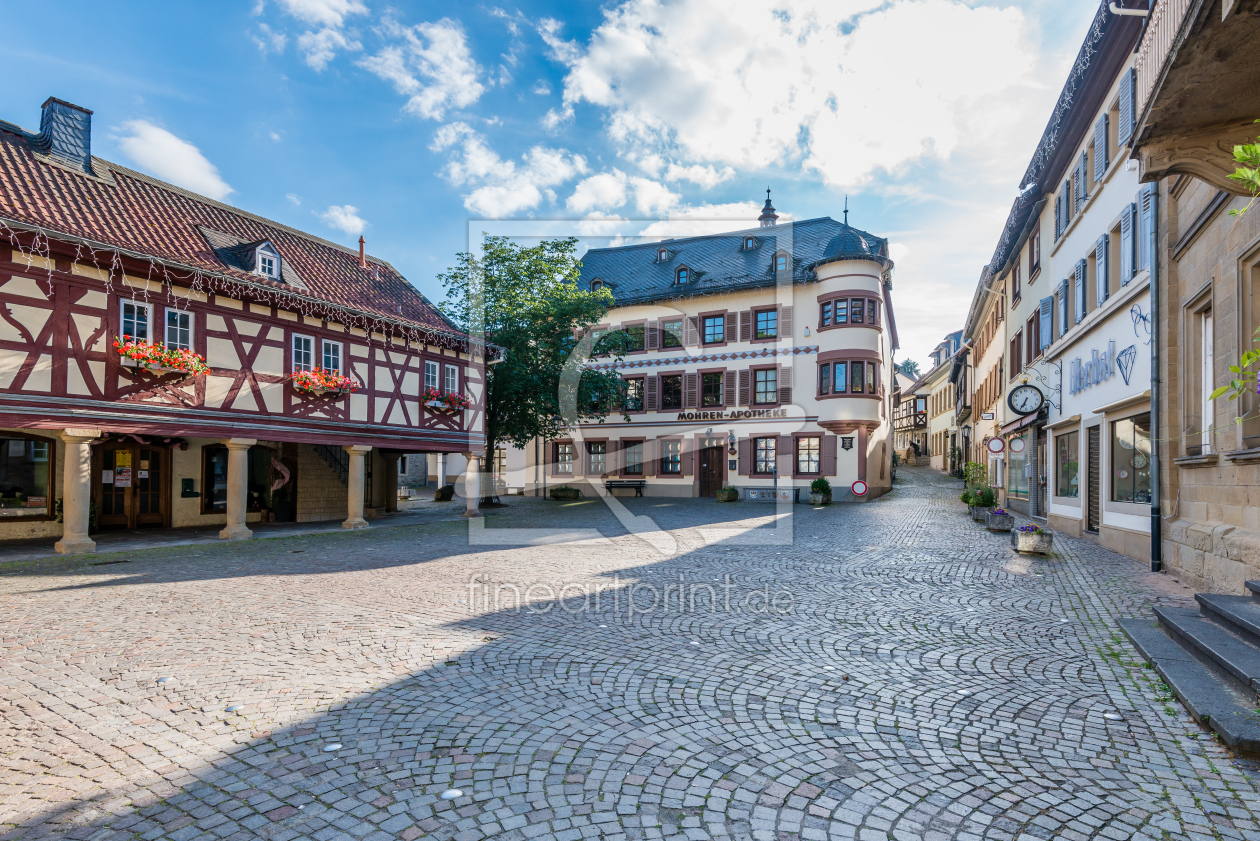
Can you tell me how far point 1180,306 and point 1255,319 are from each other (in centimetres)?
247

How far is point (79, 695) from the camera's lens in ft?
15.5

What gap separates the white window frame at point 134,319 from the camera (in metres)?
13.0

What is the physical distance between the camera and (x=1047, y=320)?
17203mm

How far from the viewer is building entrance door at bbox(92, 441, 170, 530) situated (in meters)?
15.7

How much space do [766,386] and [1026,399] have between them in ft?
39.2

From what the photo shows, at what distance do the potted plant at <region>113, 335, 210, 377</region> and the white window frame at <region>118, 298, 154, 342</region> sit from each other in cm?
22

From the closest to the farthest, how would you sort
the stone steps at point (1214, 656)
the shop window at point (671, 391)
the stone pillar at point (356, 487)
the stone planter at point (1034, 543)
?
the stone steps at point (1214, 656), the stone planter at point (1034, 543), the stone pillar at point (356, 487), the shop window at point (671, 391)

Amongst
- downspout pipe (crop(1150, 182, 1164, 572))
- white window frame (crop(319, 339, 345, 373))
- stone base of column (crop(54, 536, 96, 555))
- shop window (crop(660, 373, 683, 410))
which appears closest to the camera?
downspout pipe (crop(1150, 182, 1164, 572))

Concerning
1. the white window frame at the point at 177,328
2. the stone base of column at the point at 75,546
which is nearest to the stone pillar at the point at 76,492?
the stone base of column at the point at 75,546

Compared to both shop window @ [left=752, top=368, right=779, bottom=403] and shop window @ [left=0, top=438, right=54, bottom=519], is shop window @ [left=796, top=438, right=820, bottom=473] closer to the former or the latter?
shop window @ [left=752, top=368, right=779, bottom=403]

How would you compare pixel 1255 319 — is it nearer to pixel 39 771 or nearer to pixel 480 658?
pixel 480 658

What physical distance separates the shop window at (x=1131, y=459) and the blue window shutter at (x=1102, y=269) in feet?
8.58

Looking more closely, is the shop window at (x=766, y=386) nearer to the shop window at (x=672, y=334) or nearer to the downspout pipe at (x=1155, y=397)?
the shop window at (x=672, y=334)

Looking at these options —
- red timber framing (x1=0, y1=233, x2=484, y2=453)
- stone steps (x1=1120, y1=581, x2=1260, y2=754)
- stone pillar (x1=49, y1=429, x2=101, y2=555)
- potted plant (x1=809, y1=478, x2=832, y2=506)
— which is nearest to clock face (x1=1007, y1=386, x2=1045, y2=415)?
potted plant (x1=809, y1=478, x2=832, y2=506)
